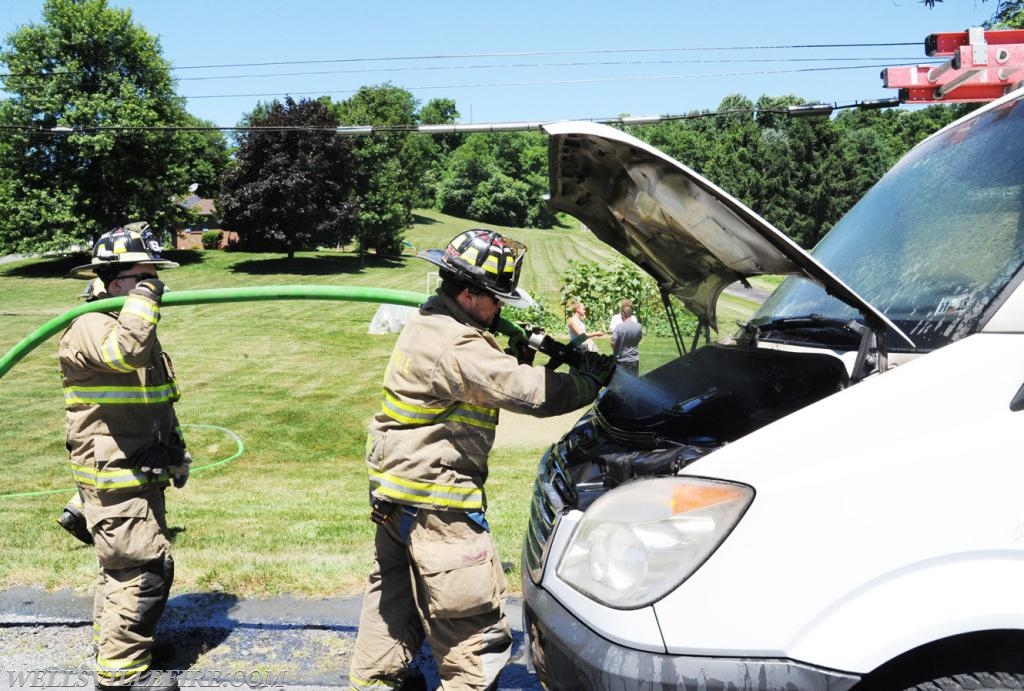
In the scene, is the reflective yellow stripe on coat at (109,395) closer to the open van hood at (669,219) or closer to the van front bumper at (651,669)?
the open van hood at (669,219)

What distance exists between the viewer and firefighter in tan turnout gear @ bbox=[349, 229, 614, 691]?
9.89 ft

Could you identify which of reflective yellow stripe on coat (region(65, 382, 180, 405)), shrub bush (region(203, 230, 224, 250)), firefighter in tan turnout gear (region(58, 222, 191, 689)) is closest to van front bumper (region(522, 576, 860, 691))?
firefighter in tan turnout gear (region(58, 222, 191, 689))

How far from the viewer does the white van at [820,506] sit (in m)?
1.85

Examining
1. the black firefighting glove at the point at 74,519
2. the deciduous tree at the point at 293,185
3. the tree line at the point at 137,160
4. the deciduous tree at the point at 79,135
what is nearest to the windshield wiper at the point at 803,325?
the black firefighting glove at the point at 74,519

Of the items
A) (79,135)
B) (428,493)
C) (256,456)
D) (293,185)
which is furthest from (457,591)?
(79,135)

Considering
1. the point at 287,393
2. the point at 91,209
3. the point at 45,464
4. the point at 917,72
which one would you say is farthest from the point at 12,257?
the point at 917,72

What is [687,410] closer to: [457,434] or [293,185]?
[457,434]

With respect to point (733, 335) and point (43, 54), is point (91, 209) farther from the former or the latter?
point (733, 335)

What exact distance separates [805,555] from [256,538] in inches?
181

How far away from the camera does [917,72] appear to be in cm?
633

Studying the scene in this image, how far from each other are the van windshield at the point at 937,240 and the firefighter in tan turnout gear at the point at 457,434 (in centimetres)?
99

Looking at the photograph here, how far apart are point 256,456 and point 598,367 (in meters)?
8.32

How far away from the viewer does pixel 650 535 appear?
209 centimetres

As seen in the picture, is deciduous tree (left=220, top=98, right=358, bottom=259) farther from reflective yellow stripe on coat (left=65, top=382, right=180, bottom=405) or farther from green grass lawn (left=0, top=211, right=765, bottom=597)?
reflective yellow stripe on coat (left=65, top=382, right=180, bottom=405)
